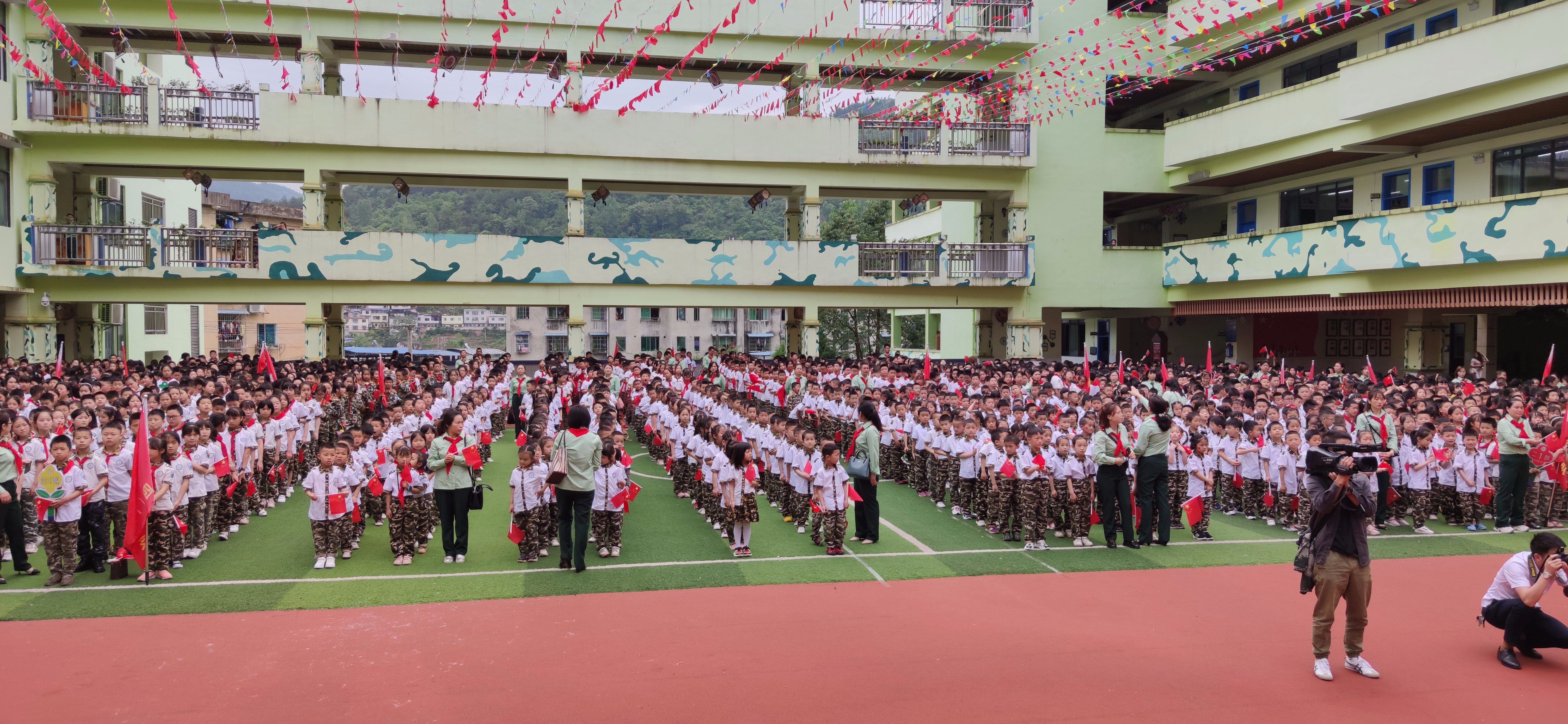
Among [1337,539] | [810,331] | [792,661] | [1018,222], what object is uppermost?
[1018,222]

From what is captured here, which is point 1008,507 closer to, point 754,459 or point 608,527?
point 754,459

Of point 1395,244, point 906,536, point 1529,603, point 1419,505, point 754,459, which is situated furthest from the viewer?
point 1395,244

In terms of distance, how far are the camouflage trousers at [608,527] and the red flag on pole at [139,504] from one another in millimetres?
4085

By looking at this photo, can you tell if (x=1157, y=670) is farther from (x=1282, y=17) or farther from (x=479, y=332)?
(x=479, y=332)

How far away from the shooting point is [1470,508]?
1115 cm

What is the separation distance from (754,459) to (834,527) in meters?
2.12

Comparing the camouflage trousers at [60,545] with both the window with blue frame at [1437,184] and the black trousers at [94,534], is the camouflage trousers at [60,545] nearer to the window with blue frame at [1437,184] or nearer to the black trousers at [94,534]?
the black trousers at [94,534]

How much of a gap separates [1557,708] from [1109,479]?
4.47 m

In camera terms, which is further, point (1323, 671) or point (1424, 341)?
point (1424, 341)

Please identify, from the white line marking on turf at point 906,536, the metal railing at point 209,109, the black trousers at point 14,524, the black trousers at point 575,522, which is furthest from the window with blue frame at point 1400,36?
the metal railing at point 209,109

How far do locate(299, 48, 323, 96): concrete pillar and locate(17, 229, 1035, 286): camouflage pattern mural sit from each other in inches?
137

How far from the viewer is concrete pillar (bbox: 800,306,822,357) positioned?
998 inches

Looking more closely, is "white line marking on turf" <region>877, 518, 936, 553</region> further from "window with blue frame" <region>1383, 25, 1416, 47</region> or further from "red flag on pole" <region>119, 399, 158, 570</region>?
"window with blue frame" <region>1383, 25, 1416, 47</region>

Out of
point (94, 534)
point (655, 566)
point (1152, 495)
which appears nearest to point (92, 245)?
point (94, 534)
